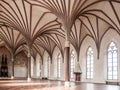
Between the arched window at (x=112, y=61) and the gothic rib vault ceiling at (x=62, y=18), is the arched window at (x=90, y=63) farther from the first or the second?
the arched window at (x=112, y=61)

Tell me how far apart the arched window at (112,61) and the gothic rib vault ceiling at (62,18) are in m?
2.29

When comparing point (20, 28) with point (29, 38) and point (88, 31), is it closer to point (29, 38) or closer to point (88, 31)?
point (29, 38)

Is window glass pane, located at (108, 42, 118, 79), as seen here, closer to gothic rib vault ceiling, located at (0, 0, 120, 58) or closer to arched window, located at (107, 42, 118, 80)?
arched window, located at (107, 42, 118, 80)

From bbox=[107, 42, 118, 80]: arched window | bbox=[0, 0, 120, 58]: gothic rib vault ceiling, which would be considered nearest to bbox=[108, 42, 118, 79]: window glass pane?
bbox=[107, 42, 118, 80]: arched window

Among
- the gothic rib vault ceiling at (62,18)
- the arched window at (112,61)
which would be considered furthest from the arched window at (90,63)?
the arched window at (112,61)

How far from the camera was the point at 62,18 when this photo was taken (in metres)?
24.9

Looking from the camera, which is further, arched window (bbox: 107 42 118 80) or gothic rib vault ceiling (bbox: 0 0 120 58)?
arched window (bbox: 107 42 118 80)

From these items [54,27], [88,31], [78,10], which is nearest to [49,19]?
[54,27]

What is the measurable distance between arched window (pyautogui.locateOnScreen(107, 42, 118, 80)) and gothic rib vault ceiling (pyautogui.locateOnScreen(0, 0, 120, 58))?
7.50 ft

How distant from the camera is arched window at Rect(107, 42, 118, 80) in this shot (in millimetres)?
31281

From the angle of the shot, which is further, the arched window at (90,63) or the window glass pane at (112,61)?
the arched window at (90,63)

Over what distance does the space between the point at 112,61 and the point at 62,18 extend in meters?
11.8

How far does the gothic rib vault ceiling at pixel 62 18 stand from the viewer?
24812mm

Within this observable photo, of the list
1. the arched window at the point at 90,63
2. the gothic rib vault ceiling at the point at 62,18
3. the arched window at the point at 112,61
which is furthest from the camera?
the arched window at the point at 90,63
